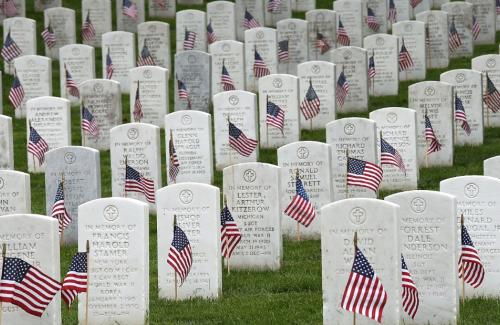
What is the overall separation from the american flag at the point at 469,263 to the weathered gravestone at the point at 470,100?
839cm

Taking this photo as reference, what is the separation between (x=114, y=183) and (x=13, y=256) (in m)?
6.13

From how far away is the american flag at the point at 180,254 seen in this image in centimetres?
1627

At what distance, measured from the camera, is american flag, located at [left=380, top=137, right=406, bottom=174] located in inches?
822

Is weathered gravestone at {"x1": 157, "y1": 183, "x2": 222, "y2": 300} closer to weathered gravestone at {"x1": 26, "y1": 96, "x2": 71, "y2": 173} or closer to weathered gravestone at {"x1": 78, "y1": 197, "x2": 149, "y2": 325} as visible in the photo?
weathered gravestone at {"x1": 78, "y1": 197, "x2": 149, "y2": 325}

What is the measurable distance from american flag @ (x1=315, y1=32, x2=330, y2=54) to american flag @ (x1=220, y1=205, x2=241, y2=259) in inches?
501

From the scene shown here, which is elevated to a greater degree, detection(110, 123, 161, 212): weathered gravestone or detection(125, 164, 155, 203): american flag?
detection(110, 123, 161, 212): weathered gravestone

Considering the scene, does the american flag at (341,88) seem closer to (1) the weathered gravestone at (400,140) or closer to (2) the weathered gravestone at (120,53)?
(1) the weathered gravestone at (400,140)

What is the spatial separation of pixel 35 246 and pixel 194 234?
2.02 metres

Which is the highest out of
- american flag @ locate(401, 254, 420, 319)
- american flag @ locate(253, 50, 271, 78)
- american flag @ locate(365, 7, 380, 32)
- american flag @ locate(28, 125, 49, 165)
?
american flag @ locate(365, 7, 380, 32)

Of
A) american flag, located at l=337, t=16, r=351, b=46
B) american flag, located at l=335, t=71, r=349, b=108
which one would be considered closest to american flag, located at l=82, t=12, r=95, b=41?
american flag, located at l=337, t=16, r=351, b=46

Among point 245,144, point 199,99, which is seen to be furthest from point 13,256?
point 199,99

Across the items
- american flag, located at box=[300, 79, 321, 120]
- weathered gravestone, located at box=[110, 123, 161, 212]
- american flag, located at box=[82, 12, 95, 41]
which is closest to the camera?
weathered gravestone, located at box=[110, 123, 161, 212]

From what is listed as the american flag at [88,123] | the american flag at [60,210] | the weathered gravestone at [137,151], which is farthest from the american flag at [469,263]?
the american flag at [88,123]

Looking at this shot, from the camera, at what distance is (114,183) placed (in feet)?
70.1
